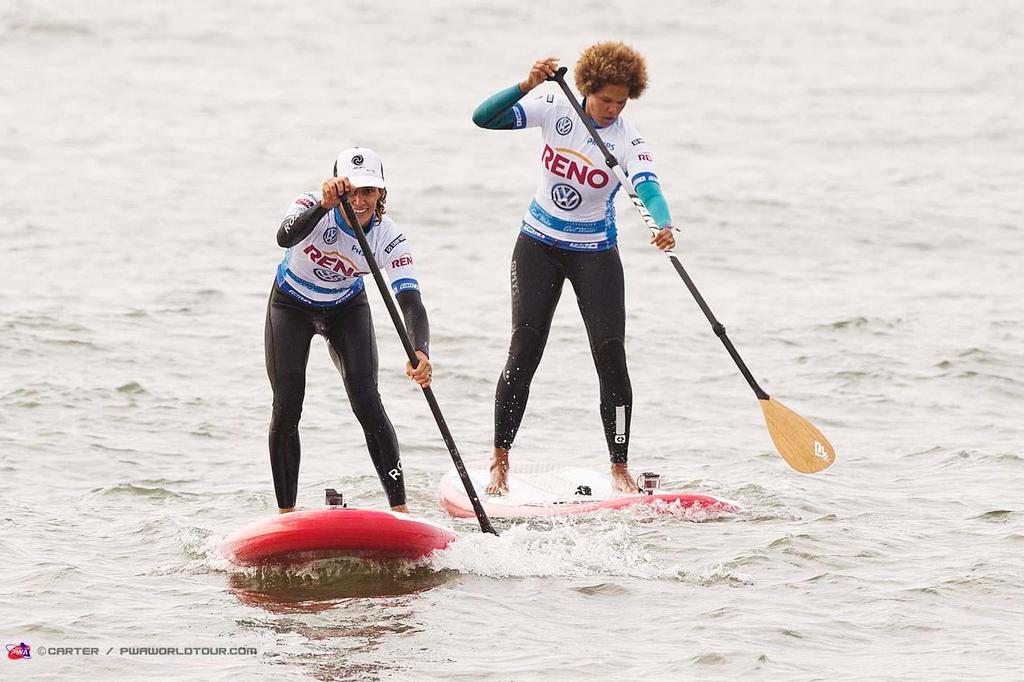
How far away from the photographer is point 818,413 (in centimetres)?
1141

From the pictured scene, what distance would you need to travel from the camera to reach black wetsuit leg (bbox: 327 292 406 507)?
7035 millimetres

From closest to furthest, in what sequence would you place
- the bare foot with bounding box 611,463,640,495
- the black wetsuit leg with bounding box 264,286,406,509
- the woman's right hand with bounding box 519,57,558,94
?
1. the black wetsuit leg with bounding box 264,286,406,509
2. the woman's right hand with bounding box 519,57,558,94
3. the bare foot with bounding box 611,463,640,495

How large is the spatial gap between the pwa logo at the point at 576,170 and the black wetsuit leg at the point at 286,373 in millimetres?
1642

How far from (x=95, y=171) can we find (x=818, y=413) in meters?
12.2

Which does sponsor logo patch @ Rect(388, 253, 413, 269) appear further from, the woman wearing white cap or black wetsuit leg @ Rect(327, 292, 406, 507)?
black wetsuit leg @ Rect(327, 292, 406, 507)

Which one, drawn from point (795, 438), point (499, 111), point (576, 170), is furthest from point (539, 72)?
point (795, 438)

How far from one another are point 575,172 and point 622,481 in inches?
69.7

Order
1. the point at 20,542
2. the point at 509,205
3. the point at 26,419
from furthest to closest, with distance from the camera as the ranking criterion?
the point at 509,205 → the point at 26,419 → the point at 20,542

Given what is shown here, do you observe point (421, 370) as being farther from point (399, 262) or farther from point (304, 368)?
point (304, 368)

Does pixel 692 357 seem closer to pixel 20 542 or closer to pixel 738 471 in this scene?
pixel 738 471

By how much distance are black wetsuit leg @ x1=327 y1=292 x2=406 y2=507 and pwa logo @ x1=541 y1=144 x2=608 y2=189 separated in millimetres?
1357

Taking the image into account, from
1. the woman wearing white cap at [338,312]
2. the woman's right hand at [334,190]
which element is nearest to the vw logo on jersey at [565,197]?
the woman wearing white cap at [338,312]

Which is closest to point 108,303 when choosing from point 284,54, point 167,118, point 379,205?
point 379,205

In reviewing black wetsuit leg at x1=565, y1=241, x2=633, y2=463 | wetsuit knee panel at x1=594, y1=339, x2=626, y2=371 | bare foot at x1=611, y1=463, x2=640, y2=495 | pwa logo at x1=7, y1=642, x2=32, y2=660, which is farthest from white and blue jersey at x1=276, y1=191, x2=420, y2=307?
pwa logo at x1=7, y1=642, x2=32, y2=660
